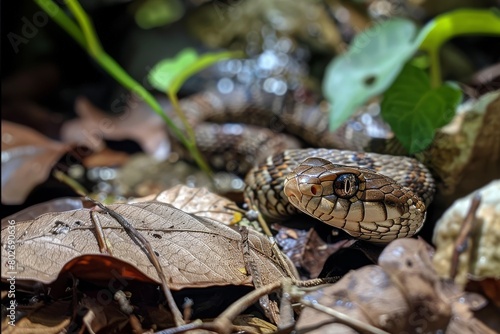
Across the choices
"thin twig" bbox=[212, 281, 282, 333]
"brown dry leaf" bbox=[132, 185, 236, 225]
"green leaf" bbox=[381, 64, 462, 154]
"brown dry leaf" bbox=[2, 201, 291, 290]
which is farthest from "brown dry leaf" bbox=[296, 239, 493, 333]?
"green leaf" bbox=[381, 64, 462, 154]

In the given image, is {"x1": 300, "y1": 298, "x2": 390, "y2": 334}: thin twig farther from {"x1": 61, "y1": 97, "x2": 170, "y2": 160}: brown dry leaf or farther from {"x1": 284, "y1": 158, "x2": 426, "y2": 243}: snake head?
{"x1": 61, "y1": 97, "x2": 170, "y2": 160}: brown dry leaf

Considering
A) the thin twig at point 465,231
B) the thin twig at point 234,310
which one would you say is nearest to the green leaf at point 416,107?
the thin twig at point 465,231

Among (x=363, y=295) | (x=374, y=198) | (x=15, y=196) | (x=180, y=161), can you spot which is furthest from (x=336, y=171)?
(x=180, y=161)

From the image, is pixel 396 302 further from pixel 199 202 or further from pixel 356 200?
pixel 199 202

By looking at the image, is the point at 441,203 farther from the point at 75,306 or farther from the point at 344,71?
the point at 75,306

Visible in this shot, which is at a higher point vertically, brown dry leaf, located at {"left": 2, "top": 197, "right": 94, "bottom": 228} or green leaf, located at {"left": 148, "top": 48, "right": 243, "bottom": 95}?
green leaf, located at {"left": 148, "top": 48, "right": 243, "bottom": 95}

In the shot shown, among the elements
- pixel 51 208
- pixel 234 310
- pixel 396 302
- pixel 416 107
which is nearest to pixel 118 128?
pixel 51 208
